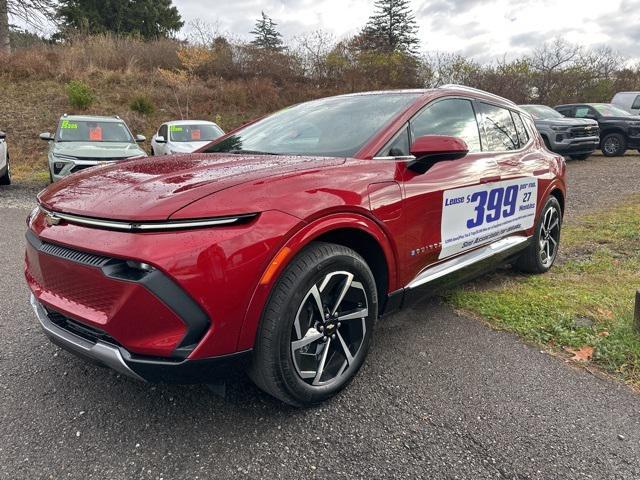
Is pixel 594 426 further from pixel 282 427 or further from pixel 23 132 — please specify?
pixel 23 132

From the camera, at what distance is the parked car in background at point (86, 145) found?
7.97 metres

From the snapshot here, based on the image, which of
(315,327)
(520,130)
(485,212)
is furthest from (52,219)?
(520,130)

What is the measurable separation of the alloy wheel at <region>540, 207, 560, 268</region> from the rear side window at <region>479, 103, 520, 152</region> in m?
0.84

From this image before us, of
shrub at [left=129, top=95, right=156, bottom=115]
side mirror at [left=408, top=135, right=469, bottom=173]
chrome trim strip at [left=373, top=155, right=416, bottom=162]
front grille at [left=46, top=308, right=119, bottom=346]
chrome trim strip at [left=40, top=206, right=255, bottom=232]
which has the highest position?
shrub at [left=129, top=95, right=156, bottom=115]

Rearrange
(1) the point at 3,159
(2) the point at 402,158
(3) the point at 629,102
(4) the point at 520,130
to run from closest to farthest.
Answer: (2) the point at 402,158
(4) the point at 520,130
(1) the point at 3,159
(3) the point at 629,102

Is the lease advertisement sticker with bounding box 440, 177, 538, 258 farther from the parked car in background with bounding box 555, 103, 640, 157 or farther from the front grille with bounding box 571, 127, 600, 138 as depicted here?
the parked car in background with bounding box 555, 103, 640, 157

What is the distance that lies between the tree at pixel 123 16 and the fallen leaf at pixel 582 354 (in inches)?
1210

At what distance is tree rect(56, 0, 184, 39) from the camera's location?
2855cm

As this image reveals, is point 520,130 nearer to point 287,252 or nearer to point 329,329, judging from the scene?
point 329,329

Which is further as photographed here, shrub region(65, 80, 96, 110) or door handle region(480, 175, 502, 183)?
shrub region(65, 80, 96, 110)

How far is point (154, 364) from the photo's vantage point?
175 cm

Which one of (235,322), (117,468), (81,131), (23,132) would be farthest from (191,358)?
Result: (23,132)

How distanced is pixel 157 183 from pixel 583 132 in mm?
14214

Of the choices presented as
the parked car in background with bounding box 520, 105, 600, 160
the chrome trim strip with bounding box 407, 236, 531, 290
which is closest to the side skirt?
the chrome trim strip with bounding box 407, 236, 531, 290
